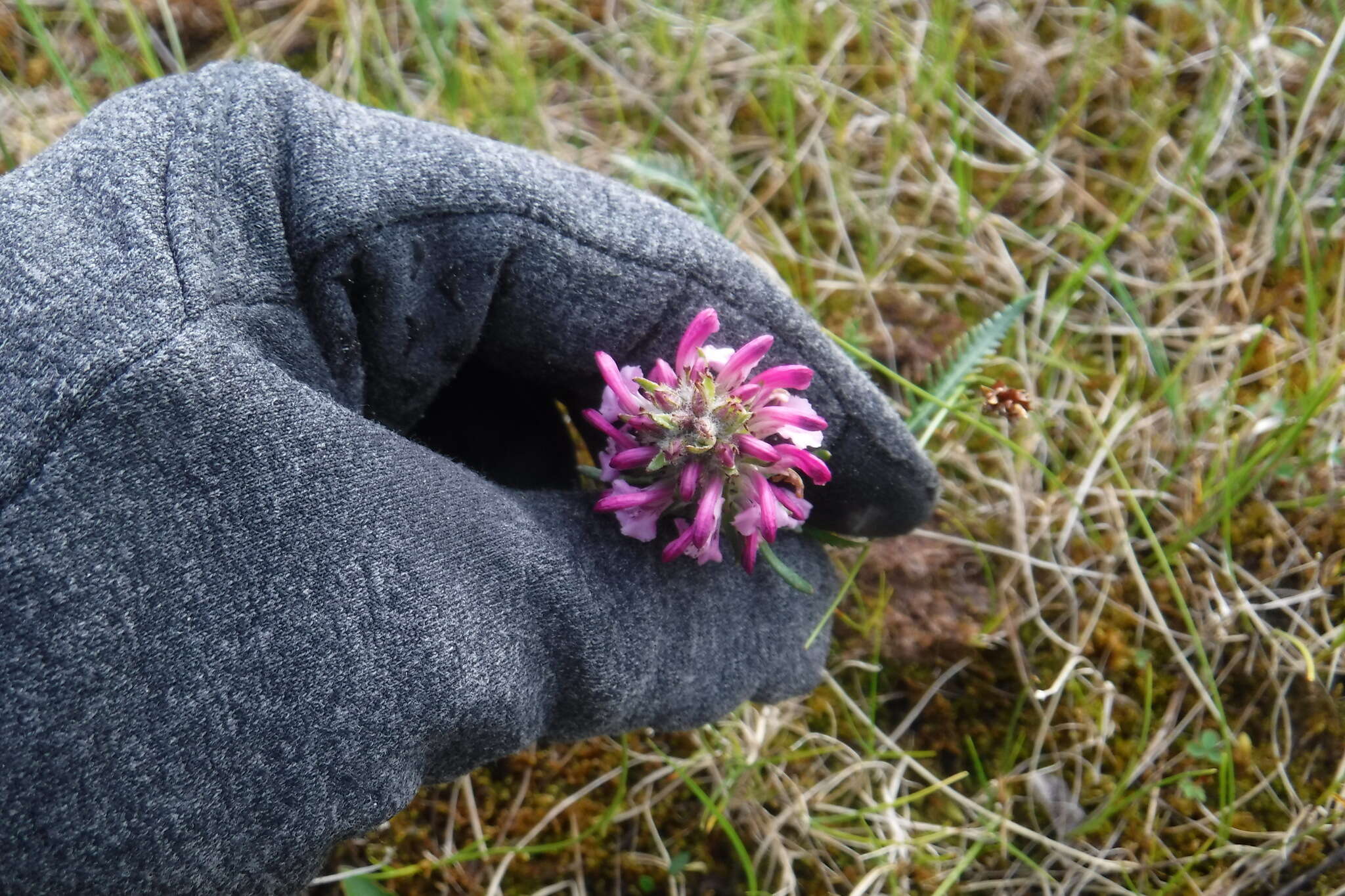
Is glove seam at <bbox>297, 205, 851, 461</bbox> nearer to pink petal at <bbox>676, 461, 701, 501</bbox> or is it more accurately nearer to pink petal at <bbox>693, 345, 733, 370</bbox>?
pink petal at <bbox>693, 345, 733, 370</bbox>

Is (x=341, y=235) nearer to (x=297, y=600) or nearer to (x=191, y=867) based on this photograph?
(x=297, y=600)

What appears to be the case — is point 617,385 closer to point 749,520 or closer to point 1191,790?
point 749,520

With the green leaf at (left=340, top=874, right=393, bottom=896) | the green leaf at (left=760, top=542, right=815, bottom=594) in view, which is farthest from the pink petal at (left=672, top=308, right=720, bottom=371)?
the green leaf at (left=340, top=874, right=393, bottom=896)

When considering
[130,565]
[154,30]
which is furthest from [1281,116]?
[154,30]

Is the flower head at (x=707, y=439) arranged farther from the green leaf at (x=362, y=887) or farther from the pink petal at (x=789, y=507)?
the green leaf at (x=362, y=887)

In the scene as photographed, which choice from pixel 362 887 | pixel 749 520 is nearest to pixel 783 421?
pixel 749 520

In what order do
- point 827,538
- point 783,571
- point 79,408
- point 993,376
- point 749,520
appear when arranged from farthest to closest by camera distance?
1. point 993,376
2. point 827,538
3. point 783,571
4. point 749,520
5. point 79,408
